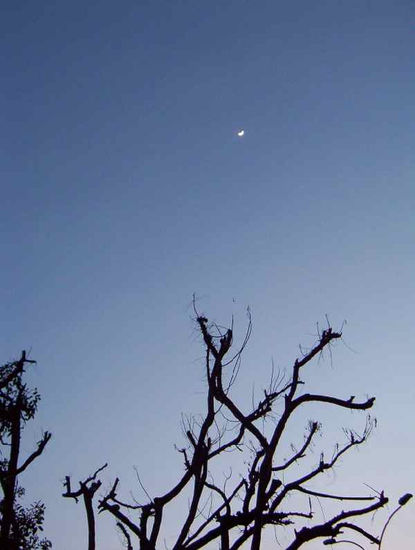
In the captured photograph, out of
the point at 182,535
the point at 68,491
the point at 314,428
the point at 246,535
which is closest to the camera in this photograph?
the point at 246,535

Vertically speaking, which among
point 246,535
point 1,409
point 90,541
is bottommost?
point 90,541

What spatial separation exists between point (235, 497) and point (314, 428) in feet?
11.2

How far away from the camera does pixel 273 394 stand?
39.3 ft

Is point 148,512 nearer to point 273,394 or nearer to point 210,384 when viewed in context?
point 210,384

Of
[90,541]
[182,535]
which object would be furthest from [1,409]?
[182,535]

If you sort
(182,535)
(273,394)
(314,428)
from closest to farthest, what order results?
1. (182,535)
2. (273,394)
3. (314,428)

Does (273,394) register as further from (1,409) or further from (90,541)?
(1,409)

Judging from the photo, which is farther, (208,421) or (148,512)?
(208,421)

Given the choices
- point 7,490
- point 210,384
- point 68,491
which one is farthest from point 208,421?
point 7,490

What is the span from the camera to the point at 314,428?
1323 centimetres

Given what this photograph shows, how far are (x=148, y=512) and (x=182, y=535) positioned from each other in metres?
0.87

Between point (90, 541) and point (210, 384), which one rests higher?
point (210, 384)

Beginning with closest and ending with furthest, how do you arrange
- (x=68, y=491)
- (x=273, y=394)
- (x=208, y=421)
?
(x=68, y=491), (x=208, y=421), (x=273, y=394)

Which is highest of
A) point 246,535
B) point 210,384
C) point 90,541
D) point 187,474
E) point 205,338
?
point 205,338
